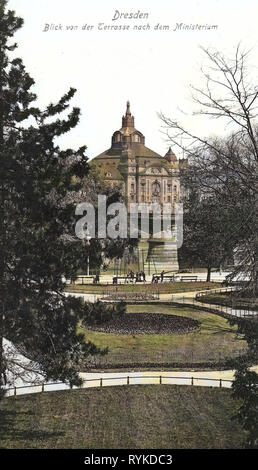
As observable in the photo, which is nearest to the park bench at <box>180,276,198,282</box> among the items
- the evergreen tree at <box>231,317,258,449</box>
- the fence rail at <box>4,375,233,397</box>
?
the fence rail at <box>4,375,233,397</box>

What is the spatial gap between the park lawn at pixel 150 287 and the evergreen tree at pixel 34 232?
11.4 metres

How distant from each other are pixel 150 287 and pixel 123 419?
15.5m

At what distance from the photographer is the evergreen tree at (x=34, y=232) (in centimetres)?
1048

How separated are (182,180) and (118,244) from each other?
6.49 ft

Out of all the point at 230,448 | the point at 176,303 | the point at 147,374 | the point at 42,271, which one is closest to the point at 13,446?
the point at 42,271

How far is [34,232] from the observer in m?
10.6

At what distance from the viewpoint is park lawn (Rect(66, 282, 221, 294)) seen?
75.2ft

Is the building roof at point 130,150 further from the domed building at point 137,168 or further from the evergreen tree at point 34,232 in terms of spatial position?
the evergreen tree at point 34,232

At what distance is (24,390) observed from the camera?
13.4 metres

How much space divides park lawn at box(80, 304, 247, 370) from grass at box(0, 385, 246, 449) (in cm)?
251

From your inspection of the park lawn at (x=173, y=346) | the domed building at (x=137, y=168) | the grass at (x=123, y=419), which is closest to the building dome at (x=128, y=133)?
the domed building at (x=137, y=168)
